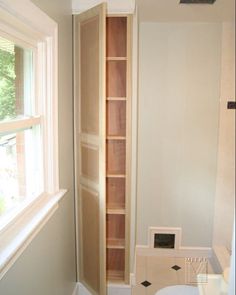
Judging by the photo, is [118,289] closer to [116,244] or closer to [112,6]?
[116,244]

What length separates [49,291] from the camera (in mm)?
1739

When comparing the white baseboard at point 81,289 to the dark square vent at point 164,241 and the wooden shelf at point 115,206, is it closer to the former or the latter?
the wooden shelf at point 115,206

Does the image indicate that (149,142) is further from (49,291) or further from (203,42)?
(49,291)

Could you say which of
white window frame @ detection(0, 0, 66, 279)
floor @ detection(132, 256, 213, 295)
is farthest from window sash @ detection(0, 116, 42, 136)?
floor @ detection(132, 256, 213, 295)

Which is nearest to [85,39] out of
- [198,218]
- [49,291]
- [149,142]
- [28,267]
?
[149,142]

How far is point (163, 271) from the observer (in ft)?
8.91

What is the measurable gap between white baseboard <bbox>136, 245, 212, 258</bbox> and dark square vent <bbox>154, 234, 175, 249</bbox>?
0.04 m

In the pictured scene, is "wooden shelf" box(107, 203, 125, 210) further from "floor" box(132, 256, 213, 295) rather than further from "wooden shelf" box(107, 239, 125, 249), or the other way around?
"floor" box(132, 256, 213, 295)

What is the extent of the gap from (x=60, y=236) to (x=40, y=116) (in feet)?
2.53

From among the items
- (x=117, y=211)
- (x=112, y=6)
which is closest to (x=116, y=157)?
(x=117, y=211)

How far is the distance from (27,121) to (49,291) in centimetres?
98

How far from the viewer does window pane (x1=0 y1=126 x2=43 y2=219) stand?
54.6 inches

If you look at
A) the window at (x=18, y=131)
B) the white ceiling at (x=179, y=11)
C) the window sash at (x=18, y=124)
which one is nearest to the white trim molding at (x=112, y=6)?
the white ceiling at (x=179, y=11)

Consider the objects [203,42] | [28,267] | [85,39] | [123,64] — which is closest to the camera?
[28,267]
